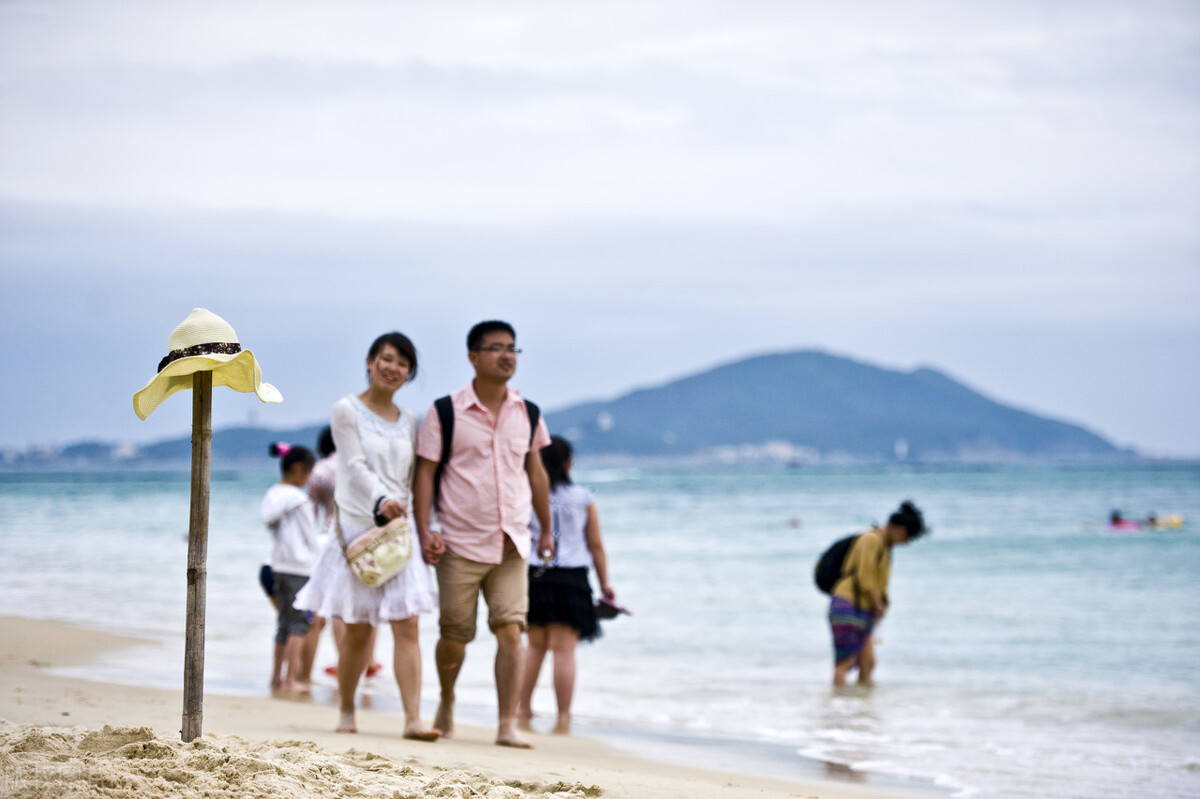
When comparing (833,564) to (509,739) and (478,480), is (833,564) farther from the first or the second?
(478,480)

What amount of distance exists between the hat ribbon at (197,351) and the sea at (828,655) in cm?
312

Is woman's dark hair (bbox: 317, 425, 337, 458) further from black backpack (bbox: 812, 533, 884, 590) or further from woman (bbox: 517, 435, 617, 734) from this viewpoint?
black backpack (bbox: 812, 533, 884, 590)

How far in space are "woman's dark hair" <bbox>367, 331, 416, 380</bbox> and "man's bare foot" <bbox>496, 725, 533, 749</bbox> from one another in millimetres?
1681

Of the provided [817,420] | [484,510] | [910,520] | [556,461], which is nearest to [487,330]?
[484,510]

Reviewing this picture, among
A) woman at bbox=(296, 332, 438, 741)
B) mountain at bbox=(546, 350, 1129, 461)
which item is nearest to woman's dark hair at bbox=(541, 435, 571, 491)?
woman at bbox=(296, 332, 438, 741)

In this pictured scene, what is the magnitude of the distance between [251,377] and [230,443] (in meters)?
100

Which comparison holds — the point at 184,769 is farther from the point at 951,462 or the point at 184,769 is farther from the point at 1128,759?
the point at 951,462

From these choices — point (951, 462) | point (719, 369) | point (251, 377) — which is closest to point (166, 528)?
point (251, 377)

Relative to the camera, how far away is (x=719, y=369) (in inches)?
7392

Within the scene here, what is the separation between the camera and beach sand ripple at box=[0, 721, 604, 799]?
3432mm

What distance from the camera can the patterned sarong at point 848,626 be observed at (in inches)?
322

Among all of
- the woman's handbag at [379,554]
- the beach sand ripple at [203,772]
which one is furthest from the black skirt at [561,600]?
the beach sand ripple at [203,772]

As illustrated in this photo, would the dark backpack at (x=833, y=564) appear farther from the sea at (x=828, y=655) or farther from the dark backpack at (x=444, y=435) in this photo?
the dark backpack at (x=444, y=435)

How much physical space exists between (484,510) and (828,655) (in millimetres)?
5786
